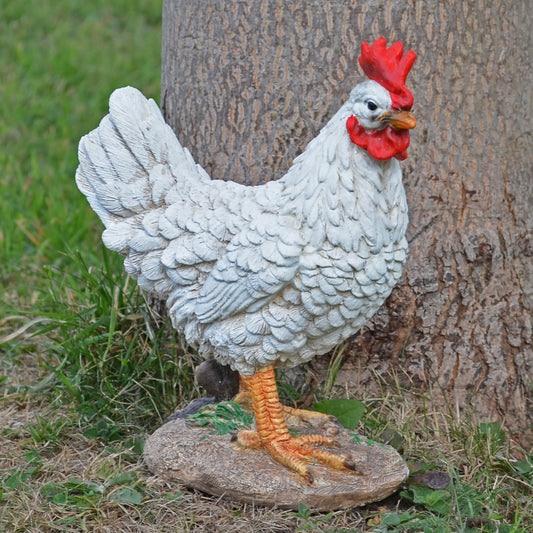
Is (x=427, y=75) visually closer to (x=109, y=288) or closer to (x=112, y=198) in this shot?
(x=112, y=198)

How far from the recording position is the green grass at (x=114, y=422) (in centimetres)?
286

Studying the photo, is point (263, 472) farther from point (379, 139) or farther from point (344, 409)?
point (379, 139)

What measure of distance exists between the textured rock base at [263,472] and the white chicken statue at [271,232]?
6 centimetres

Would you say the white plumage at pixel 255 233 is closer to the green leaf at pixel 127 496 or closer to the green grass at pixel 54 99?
the green leaf at pixel 127 496

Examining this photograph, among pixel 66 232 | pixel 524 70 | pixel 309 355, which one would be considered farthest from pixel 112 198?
pixel 66 232

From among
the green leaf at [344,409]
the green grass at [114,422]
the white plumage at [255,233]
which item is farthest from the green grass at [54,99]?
the green leaf at [344,409]

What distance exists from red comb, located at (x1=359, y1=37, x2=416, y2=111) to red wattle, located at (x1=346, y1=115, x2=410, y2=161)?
0.29 ft

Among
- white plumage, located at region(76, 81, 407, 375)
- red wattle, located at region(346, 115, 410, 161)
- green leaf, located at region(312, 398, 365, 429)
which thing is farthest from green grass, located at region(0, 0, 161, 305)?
red wattle, located at region(346, 115, 410, 161)

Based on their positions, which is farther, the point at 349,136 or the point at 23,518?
the point at 23,518

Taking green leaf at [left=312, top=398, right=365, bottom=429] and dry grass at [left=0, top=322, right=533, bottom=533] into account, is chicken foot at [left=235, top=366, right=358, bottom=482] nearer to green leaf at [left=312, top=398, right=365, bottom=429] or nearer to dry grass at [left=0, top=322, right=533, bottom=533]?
dry grass at [left=0, top=322, right=533, bottom=533]

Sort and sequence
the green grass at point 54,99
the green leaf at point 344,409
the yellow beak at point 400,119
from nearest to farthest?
the yellow beak at point 400,119 < the green leaf at point 344,409 < the green grass at point 54,99

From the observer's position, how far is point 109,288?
388 centimetres

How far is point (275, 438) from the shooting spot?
115 inches

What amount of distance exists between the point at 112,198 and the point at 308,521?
1.30 metres
